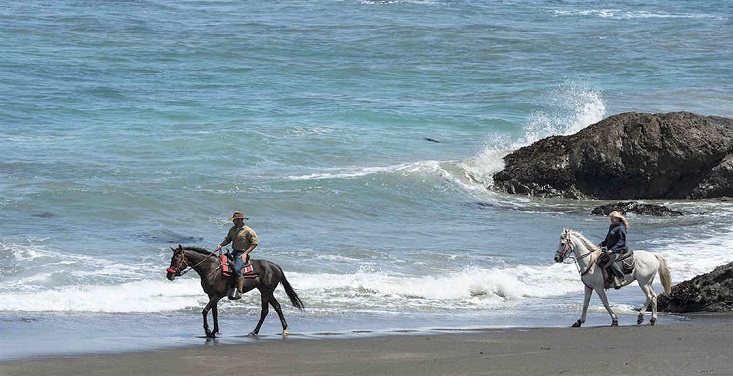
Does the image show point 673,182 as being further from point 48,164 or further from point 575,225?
point 48,164

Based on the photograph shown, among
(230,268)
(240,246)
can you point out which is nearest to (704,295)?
(240,246)

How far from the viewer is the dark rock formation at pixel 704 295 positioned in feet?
53.2

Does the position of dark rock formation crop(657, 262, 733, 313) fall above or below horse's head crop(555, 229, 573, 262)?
below

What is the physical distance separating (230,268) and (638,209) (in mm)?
12276

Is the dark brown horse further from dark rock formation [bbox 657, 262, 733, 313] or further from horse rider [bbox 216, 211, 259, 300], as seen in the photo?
dark rock formation [bbox 657, 262, 733, 313]

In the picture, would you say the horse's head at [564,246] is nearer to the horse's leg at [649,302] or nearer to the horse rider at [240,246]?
the horse's leg at [649,302]

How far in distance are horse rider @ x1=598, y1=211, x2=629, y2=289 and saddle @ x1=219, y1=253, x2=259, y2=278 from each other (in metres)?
4.70

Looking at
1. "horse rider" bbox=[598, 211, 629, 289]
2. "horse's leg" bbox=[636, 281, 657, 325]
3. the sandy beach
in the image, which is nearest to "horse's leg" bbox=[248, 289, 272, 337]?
the sandy beach

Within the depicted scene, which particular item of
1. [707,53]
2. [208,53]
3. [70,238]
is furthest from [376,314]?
[707,53]

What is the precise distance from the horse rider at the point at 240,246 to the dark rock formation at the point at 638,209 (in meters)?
11.5

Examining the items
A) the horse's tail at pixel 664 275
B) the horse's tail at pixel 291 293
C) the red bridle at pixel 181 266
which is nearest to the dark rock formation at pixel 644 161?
the horse's tail at pixel 664 275

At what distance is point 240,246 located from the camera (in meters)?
15.3

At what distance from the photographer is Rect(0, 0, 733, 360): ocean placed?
17.3m

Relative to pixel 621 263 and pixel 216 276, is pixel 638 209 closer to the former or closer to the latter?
pixel 621 263
